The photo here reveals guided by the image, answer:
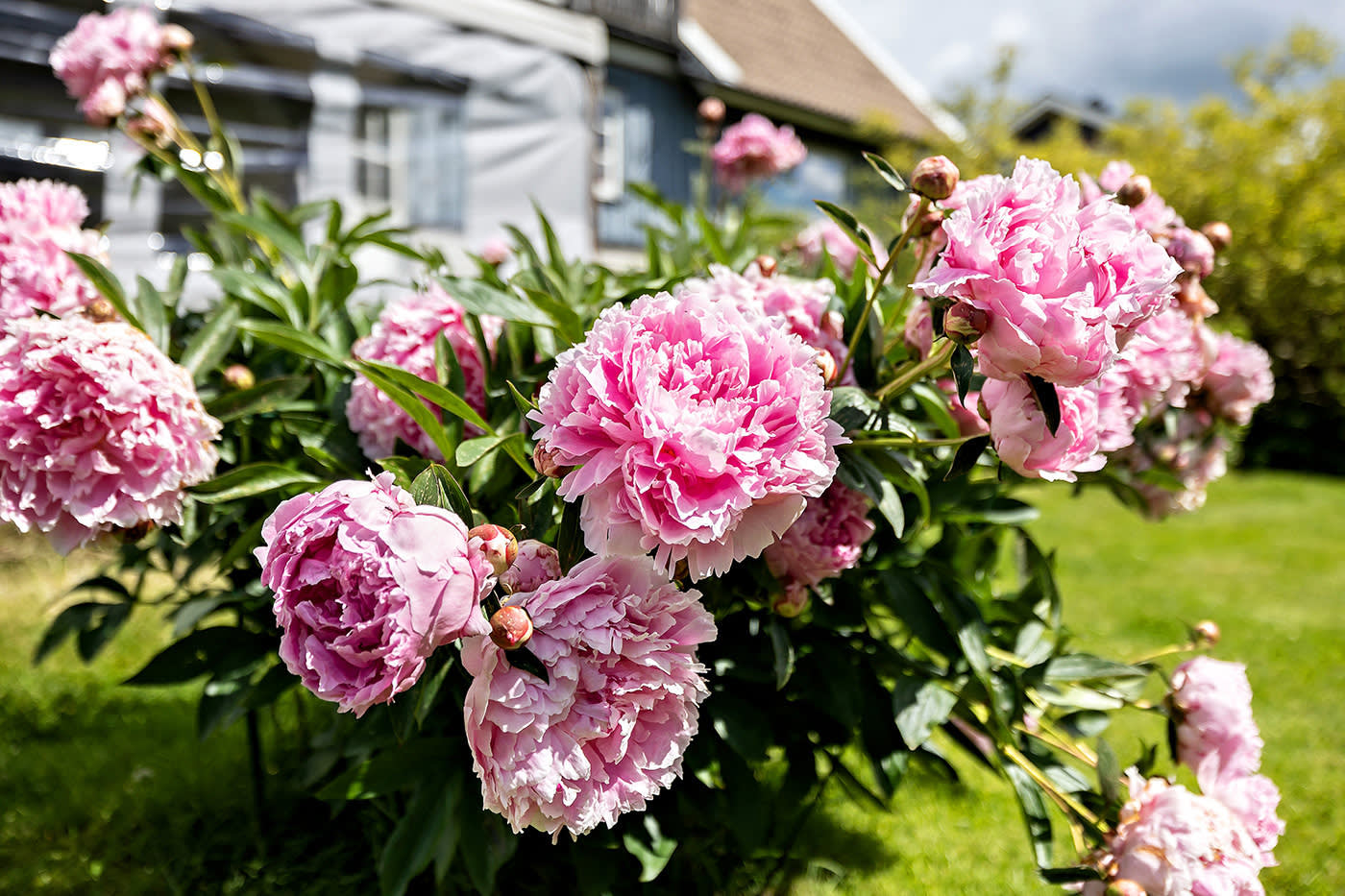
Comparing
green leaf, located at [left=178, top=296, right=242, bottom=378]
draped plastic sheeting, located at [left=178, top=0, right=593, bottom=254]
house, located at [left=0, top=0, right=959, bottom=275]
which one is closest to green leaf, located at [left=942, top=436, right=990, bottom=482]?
green leaf, located at [left=178, top=296, right=242, bottom=378]

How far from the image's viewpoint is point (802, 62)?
420 inches

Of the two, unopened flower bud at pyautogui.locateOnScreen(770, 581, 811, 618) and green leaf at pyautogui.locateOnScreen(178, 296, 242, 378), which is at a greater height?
green leaf at pyautogui.locateOnScreen(178, 296, 242, 378)

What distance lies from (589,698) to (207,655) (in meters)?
0.74

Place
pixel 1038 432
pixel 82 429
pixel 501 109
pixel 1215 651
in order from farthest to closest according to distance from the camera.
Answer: pixel 501 109 → pixel 1215 651 → pixel 82 429 → pixel 1038 432

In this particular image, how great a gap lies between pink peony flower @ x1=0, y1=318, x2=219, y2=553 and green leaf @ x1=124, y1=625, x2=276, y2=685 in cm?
31

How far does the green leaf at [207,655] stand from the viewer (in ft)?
3.78

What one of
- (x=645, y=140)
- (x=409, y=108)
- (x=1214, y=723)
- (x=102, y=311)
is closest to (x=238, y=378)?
(x=102, y=311)

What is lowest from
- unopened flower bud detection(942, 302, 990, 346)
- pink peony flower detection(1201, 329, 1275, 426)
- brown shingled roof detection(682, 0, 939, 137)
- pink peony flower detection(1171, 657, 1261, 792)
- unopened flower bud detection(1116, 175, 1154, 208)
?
pink peony flower detection(1171, 657, 1261, 792)

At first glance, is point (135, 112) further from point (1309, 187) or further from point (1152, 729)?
point (1309, 187)

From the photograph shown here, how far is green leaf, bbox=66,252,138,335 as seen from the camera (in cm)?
103

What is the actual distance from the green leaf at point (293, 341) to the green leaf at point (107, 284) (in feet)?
0.38

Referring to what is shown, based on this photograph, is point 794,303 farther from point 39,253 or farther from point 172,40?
point 172,40

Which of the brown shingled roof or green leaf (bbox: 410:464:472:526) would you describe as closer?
green leaf (bbox: 410:464:472:526)

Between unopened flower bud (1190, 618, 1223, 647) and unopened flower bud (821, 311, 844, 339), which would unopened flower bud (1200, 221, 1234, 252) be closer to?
unopened flower bud (1190, 618, 1223, 647)
